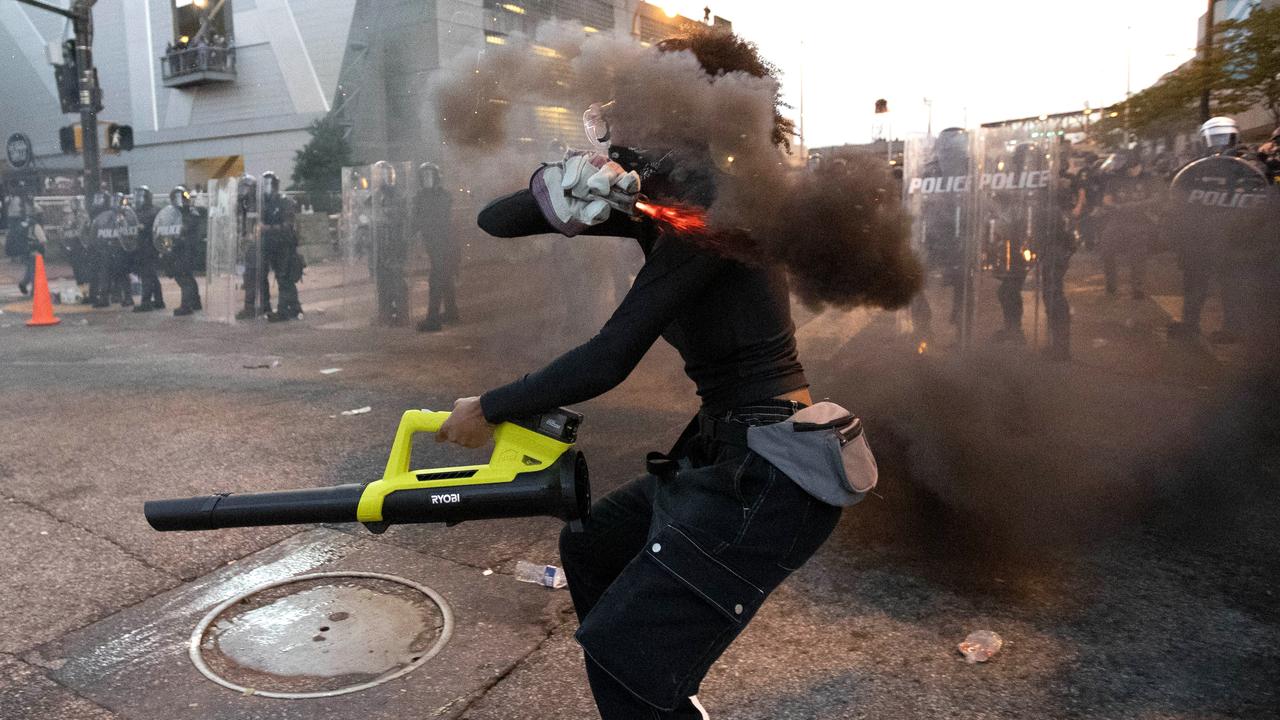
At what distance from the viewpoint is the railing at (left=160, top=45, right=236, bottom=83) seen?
26469 millimetres

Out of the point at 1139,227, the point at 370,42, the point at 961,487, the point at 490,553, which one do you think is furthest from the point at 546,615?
the point at 370,42

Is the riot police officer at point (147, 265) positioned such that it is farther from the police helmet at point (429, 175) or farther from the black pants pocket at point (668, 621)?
the black pants pocket at point (668, 621)

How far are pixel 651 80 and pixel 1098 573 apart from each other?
8.97ft

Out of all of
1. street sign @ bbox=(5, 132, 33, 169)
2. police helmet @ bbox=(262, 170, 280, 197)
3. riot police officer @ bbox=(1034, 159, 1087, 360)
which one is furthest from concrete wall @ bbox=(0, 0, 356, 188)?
riot police officer @ bbox=(1034, 159, 1087, 360)

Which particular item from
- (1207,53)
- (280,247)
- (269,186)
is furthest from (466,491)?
(269,186)

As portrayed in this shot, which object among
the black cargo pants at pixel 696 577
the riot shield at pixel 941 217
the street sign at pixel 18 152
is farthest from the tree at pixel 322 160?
the black cargo pants at pixel 696 577

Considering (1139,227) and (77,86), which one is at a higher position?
(77,86)

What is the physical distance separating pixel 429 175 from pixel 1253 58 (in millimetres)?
7708

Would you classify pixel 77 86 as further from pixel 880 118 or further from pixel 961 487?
pixel 961 487

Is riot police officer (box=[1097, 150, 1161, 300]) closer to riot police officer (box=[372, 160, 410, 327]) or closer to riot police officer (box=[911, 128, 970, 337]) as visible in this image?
riot police officer (box=[911, 128, 970, 337])

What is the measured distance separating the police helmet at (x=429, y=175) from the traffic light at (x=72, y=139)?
904 centimetres

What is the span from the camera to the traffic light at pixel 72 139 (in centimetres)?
1534

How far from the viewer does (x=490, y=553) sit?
3762 mm

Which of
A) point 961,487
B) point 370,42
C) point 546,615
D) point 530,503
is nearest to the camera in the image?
point 530,503
